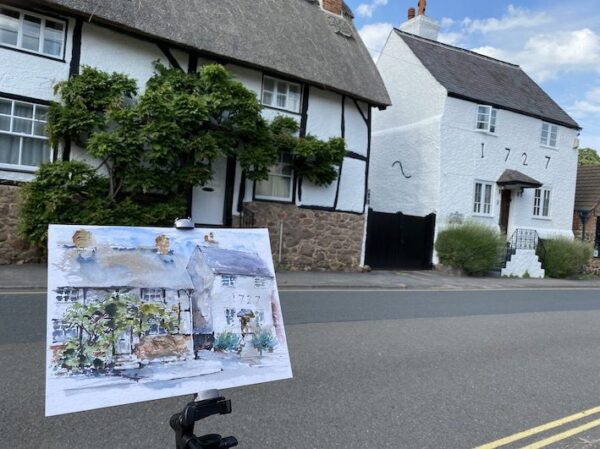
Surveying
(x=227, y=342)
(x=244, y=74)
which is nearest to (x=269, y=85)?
(x=244, y=74)

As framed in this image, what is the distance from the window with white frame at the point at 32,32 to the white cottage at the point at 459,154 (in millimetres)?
10937

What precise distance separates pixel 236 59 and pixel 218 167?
3016mm

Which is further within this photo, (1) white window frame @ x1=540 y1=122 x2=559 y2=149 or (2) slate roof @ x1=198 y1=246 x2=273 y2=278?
(1) white window frame @ x1=540 y1=122 x2=559 y2=149

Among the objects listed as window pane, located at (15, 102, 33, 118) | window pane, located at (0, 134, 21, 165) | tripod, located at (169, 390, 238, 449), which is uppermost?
window pane, located at (15, 102, 33, 118)

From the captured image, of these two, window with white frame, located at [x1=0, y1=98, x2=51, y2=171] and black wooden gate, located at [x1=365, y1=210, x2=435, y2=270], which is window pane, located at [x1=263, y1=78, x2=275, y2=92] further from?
window with white frame, located at [x1=0, y1=98, x2=51, y2=171]

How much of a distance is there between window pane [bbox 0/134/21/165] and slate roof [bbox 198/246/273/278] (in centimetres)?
1024

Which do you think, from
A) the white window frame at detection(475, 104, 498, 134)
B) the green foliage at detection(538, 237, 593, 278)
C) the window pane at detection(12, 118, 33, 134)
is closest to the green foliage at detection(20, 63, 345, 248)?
the window pane at detection(12, 118, 33, 134)

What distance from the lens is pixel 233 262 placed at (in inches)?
113

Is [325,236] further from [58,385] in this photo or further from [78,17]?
[58,385]

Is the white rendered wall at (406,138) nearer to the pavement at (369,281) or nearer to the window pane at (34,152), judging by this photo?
the pavement at (369,281)

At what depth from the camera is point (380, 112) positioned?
877 inches

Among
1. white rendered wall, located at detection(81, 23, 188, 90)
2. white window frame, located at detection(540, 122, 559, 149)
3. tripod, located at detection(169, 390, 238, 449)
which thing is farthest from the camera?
white window frame, located at detection(540, 122, 559, 149)

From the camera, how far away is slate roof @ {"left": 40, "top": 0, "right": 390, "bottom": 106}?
12.0 meters

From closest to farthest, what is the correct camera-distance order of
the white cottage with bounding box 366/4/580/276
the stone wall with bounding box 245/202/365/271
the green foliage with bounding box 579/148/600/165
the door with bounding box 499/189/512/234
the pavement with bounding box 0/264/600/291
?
the pavement with bounding box 0/264/600/291, the stone wall with bounding box 245/202/365/271, the white cottage with bounding box 366/4/580/276, the door with bounding box 499/189/512/234, the green foliage with bounding box 579/148/600/165
